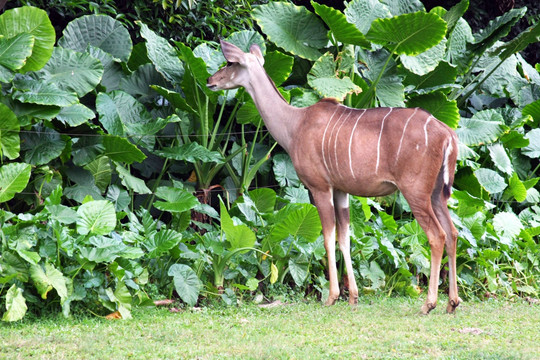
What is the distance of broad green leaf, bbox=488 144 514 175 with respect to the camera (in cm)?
836

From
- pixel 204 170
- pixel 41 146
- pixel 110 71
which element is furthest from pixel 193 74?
pixel 41 146

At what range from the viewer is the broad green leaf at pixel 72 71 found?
264 inches

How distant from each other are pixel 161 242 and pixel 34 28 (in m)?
2.20

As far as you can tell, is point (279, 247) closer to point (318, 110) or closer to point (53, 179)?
point (318, 110)

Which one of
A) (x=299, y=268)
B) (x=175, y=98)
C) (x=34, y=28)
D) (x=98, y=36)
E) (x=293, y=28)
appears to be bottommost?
(x=299, y=268)

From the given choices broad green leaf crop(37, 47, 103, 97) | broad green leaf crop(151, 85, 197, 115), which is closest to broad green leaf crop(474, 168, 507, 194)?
broad green leaf crop(151, 85, 197, 115)

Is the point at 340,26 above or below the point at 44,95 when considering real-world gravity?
above

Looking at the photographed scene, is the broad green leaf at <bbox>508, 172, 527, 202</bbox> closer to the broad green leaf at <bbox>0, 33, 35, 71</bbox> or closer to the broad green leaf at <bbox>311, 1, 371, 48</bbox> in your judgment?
the broad green leaf at <bbox>311, 1, 371, 48</bbox>

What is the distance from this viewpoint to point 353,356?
422 cm

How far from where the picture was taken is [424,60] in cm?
779

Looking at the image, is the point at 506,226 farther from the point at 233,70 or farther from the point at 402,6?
the point at 233,70

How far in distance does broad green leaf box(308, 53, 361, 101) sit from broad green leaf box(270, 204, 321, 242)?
3.94 ft

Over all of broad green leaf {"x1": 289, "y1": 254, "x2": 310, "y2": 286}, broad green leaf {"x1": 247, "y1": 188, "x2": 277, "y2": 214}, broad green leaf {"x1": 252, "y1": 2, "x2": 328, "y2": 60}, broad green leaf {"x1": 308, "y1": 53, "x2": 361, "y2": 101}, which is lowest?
broad green leaf {"x1": 289, "y1": 254, "x2": 310, "y2": 286}

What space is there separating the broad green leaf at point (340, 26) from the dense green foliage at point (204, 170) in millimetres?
22
